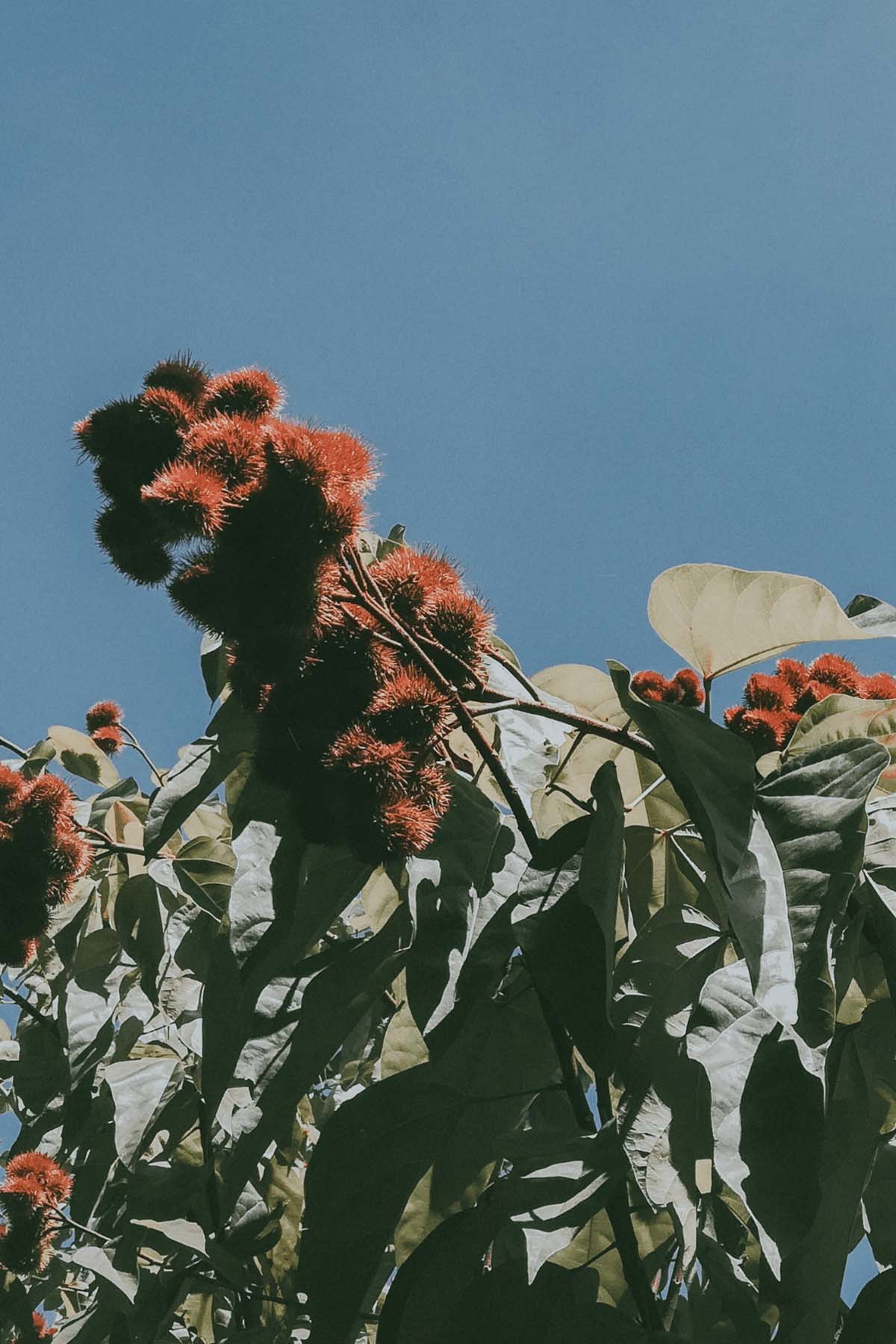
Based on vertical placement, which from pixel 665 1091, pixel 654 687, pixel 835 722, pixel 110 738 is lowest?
pixel 665 1091

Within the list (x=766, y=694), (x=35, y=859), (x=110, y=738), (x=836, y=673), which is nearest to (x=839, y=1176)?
(x=766, y=694)

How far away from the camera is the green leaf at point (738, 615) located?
177 cm

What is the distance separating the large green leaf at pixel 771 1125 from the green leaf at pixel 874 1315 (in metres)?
0.20

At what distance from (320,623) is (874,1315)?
1118 mm

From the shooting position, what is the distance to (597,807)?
150cm

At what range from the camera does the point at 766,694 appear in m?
2.29

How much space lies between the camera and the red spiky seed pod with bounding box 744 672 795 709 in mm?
2283

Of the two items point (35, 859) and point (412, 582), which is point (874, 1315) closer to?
point (412, 582)

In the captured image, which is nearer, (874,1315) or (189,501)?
(874,1315)

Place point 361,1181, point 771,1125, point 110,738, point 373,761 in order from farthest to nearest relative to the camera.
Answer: point 110,738 → point 373,761 → point 361,1181 → point 771,1125

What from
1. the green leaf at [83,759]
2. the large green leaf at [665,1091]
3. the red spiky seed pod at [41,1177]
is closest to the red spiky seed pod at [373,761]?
the large green leaf at [665,1091]

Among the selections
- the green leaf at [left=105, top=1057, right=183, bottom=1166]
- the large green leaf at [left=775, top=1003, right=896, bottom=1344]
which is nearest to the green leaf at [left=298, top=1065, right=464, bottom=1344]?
the large green leaf at [left=775, top=1003, right=896, bottom=1344]

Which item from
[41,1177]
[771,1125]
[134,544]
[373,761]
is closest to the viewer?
[771,1125]

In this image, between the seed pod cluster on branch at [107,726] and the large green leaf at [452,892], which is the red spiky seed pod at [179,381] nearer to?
the large green leaf at [452,892]
